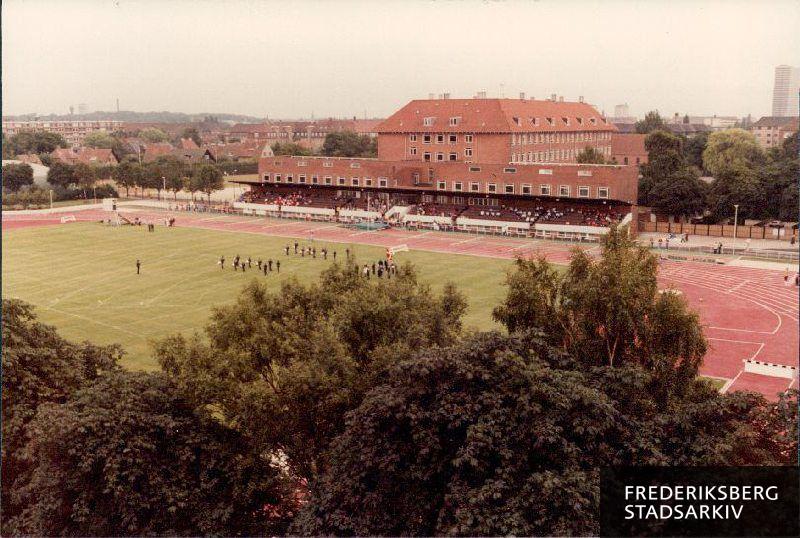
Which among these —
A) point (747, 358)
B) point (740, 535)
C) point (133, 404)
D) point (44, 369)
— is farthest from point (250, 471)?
point (747, 358)

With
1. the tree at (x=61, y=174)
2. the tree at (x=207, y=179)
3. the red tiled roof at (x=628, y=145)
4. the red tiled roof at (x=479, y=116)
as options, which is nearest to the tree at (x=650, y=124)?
the red tiled roof at (x=628, y=145)

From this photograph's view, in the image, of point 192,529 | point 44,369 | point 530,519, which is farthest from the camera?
point 44,369

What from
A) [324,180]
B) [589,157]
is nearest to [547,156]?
[589,157]

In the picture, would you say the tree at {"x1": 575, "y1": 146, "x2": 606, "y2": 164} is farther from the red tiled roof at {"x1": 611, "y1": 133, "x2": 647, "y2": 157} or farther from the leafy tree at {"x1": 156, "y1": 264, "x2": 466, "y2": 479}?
the leafy tree at {"x1": 156, "y1": 264, "x2": 466, "y2": 479}

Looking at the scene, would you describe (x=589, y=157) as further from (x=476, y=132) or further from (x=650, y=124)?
(x=650, y=124)

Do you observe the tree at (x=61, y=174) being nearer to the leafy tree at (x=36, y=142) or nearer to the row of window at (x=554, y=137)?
the leafy tree at (x=36, y=142)

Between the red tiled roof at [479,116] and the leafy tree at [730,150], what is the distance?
46.9 feet

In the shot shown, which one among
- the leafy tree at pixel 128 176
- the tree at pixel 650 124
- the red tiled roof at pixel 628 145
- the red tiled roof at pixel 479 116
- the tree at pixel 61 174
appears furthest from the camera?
the tree at pixel 650 124

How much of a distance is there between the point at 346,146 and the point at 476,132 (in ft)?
112

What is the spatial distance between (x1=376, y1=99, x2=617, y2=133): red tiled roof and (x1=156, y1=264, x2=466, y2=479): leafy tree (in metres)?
42.8

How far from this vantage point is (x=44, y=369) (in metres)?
13.1

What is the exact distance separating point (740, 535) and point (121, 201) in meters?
66.5

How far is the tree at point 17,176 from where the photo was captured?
64.8 meters

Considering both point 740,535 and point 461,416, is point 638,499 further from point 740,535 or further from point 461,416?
point 461,416
